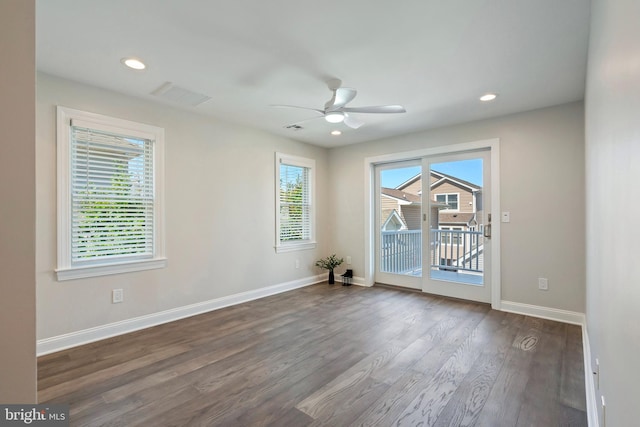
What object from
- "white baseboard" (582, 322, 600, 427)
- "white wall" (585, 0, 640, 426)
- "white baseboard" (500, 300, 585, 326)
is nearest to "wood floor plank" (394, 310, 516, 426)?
"white baseboard" (582, 322, 600, 427)

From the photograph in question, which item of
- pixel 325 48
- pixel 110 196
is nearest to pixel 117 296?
pixel 110 196

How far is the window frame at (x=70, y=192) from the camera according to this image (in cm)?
277

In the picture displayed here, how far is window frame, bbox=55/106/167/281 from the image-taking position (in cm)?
277

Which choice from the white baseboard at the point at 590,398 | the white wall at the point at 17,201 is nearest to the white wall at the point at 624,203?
the white baseboard at the point at 590,398

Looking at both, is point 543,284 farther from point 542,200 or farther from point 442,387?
point 442,387

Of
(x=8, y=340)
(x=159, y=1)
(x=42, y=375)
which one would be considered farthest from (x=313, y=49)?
(x=42, y=375)

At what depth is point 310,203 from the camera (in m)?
5.37

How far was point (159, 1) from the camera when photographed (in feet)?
5.99

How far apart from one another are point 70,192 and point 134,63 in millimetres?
1349

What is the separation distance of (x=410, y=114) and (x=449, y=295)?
8.60ft

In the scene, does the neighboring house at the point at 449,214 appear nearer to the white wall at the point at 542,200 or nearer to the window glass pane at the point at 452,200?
the window glass pane at the point at 452,200

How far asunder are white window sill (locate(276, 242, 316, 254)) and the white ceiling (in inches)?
88.9

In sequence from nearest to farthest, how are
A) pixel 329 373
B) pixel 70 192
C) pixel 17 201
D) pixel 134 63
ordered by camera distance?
pixel 17 201 < pixel 329 373 < pixel 134 63 < pixel 70 192

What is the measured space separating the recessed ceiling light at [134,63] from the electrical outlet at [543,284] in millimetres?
4745
